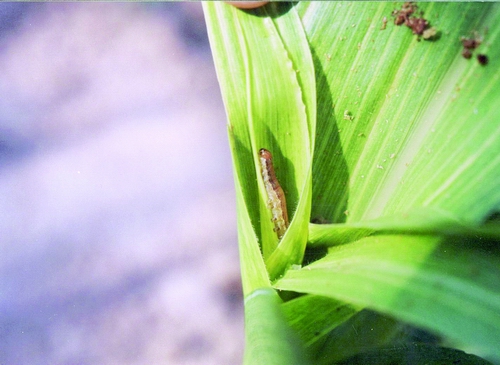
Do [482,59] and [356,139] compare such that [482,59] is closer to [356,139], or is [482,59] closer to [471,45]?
[471,45]

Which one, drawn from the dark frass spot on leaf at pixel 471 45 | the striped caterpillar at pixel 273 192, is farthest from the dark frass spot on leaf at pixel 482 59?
the striped caterpillar at pixel 273 192

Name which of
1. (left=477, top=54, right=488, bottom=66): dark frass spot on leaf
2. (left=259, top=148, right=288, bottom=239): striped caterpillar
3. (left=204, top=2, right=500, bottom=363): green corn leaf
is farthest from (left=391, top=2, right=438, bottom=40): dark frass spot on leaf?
(left=259, top=148, right=288, bottom=239): striped caterpillar

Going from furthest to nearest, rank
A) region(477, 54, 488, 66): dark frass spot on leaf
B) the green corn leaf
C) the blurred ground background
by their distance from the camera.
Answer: the blurred ground background
region(477, 54, 488, 66): dark frass spot on leaf
the green corn leaf

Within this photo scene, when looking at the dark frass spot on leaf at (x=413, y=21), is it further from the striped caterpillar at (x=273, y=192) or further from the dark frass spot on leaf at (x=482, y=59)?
the striped caterpillar at (x=273, y=192)

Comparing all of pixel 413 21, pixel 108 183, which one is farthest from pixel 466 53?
pixel 108 183

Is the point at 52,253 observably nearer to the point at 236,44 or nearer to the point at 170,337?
the point at 170,337

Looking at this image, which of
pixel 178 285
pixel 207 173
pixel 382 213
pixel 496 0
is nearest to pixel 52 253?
pixel 178 285

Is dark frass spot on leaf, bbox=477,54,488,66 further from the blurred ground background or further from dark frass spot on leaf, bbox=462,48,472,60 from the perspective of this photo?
the blurred ground background
